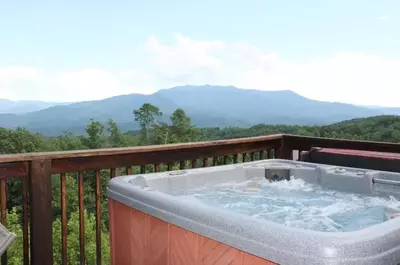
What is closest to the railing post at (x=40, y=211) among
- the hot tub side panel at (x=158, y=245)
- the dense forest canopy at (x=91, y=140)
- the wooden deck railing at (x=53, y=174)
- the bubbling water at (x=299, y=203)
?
the wooden deck railing at (x=53, y=174)

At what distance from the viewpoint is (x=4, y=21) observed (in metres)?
18.7

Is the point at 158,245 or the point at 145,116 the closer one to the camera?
the point at 158,245

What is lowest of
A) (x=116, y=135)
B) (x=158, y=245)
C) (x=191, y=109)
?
(x=116, y=135)

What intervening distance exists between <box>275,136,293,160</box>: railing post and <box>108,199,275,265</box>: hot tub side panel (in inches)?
82.1

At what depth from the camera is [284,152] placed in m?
3.86

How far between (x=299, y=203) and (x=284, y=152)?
147 centimetres

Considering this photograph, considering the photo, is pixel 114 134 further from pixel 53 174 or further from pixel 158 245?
pixel 158 245

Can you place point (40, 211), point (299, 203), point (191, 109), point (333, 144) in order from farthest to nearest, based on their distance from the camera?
point (191, 109) < point (333, 144) < point (299, 203) < point (40, 211)

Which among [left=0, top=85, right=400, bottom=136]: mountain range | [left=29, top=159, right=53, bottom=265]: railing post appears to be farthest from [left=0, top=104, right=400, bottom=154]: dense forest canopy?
[left=29, top=159, right=53, bottom=265]: railing post

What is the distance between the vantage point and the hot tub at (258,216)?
124 cm

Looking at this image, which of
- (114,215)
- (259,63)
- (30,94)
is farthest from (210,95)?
(114,215)

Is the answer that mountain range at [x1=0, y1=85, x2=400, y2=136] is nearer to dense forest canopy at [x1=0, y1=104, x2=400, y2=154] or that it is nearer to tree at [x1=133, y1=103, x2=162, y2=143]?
tree at [x1=133, y1=103, x2=162, y2=143]

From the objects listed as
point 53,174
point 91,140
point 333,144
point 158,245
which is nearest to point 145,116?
point 91,140

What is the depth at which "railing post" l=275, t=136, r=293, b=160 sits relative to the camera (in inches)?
151
